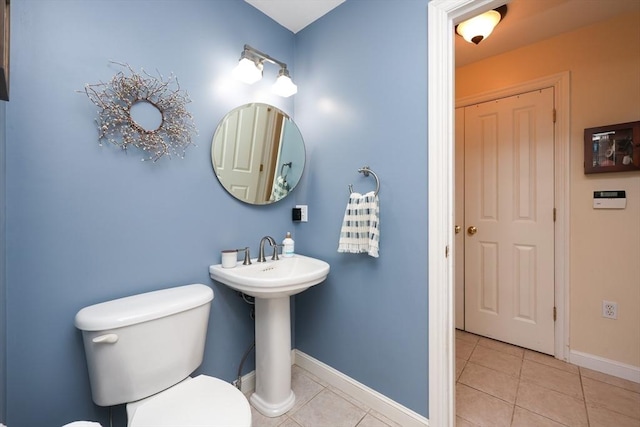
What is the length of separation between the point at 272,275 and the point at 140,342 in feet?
2.12

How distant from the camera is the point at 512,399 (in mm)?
1518

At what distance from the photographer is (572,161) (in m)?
1.84

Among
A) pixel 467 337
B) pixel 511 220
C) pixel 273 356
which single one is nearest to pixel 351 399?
pixel 273 356

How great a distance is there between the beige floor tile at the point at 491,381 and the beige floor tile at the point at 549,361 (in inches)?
15.3

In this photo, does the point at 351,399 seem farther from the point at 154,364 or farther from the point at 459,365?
the point at 154,364

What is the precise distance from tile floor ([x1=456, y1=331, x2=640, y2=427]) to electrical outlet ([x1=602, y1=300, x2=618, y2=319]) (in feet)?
1.29

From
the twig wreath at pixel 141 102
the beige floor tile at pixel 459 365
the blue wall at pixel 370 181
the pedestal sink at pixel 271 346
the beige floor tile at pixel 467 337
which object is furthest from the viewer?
the beige floor tile at pixel 467 337

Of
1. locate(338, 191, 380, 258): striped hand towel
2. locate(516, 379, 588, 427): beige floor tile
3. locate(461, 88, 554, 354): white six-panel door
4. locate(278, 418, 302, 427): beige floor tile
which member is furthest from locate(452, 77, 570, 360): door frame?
locate(278, 418, 302, 427): beige floor tile

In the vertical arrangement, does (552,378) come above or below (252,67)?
below

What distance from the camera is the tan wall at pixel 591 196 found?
1.65 m

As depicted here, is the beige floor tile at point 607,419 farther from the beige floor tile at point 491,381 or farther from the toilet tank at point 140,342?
the toilet tank at point 140,342

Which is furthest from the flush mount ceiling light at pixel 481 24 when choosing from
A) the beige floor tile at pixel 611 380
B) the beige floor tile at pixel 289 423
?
the beige floor tile at pixel 289 423

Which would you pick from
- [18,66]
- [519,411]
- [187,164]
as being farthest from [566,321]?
[18,66]

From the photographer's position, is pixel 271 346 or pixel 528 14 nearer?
A: pixel 271 346
